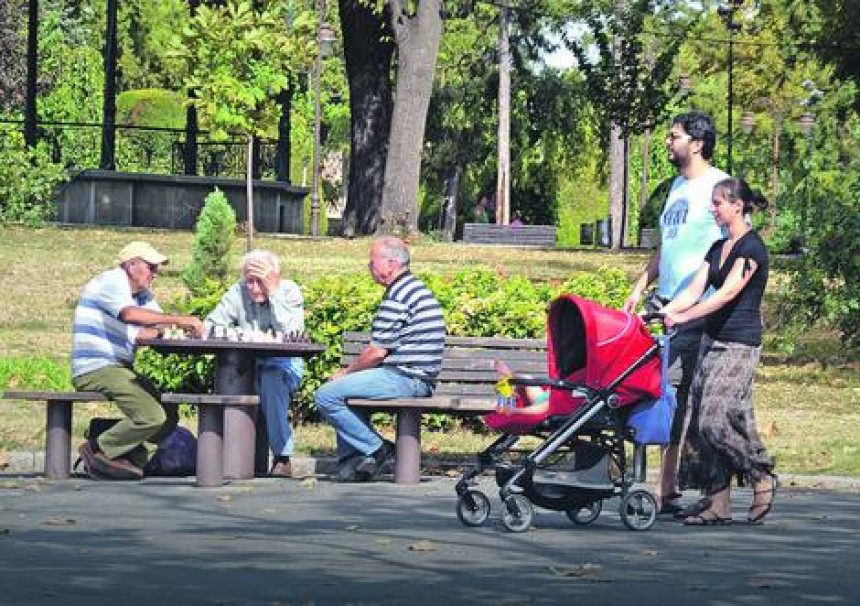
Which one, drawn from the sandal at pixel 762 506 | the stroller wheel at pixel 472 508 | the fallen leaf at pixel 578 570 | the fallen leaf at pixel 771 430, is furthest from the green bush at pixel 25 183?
the fallen leaf at pixel 578 570

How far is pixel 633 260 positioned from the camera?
40406 mm


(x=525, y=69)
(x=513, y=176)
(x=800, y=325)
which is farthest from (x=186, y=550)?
(x=513, y=176)

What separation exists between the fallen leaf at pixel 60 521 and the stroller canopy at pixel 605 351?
2.52 m

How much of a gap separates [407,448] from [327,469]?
1.22m

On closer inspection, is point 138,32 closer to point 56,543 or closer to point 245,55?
point 245,55

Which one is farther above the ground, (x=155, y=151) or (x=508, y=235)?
(x=155, y=151)

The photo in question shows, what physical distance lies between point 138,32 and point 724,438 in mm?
86606

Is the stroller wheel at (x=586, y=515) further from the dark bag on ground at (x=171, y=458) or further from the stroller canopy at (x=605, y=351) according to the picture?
the dark bag on ground at (x=171, y=458)

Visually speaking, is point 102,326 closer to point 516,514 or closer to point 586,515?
point 586,515

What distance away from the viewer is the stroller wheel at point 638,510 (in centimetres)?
1330

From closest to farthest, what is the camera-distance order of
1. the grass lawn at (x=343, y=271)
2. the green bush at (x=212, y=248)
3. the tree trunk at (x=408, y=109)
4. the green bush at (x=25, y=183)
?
1. the grass lawn at (x=343, y=271)
2. the green bush at (x=212, y=248)
3. the green bush at (x=25, y=183)
4. the tree trunk at (x=408, y=109)

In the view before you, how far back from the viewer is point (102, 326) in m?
16.2

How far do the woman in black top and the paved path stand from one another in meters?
0.26

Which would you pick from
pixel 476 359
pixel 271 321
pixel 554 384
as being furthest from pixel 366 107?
pixel 554 384
